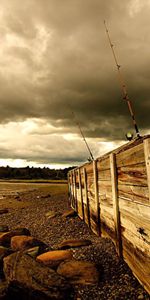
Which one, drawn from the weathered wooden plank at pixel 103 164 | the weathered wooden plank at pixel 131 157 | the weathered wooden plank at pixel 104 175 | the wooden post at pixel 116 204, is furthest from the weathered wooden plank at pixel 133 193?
the weathered wooden plank at pixel 103 164

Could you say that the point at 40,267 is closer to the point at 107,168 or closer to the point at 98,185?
the point at 107,168

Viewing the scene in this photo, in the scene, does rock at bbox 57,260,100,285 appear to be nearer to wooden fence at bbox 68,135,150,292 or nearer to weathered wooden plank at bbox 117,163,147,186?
wooden fence at bbox 68,135,150,292

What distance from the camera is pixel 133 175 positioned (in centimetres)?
397

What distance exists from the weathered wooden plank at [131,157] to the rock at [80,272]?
5.54 feet

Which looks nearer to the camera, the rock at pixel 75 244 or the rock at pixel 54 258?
the rock at pixel 54 258

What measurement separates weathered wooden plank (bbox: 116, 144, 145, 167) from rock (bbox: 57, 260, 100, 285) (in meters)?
1.69

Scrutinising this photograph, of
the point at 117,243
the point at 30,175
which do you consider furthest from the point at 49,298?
the point at 30,175

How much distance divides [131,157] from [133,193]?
19.5 inches

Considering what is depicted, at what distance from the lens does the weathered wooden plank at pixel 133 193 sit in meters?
3.52

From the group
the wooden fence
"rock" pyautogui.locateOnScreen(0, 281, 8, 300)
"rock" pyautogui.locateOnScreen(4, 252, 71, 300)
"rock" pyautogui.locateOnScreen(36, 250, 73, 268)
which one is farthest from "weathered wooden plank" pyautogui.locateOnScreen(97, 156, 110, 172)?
"rock" pyautogui.locateOnScreen(0, 281, 8, 300)

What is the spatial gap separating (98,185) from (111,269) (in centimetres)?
249

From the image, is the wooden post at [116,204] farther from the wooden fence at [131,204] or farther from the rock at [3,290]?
the rock at [3,290]

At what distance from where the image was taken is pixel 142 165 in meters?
3.52

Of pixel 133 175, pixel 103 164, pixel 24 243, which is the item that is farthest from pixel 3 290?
pixel 103 164
